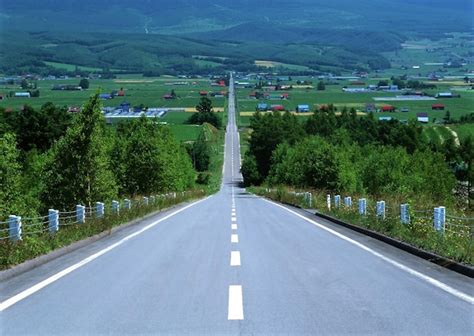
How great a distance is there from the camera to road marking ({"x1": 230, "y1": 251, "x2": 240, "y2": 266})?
13.1 meters

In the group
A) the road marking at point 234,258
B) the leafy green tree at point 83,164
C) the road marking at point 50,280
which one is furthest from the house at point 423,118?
the road marking at point 234,258

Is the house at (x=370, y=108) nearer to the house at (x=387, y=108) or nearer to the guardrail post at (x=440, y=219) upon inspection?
the house at (x=387, y=108)

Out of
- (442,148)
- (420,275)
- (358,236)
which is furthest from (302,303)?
(442,148)

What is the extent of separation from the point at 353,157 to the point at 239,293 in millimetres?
98662

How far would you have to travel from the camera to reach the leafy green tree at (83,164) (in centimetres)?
3397

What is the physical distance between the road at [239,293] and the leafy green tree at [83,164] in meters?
18.0

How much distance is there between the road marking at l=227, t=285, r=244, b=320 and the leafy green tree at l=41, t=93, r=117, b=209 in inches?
974

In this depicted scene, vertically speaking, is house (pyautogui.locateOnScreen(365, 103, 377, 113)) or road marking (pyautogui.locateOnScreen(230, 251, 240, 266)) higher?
house (pyautogui.locateOnScreen(365, 103, 377, 113))

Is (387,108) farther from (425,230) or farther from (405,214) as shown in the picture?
(425,230)

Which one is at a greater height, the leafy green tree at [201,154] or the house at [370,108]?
the house at [370,108]

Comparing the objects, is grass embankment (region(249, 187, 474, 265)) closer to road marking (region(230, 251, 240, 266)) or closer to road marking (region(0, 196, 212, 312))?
road marking (region(230, 251, 240, 266))

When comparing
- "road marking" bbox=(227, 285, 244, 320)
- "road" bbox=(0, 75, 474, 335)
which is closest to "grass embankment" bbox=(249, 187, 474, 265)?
"road" bbox=(0, 75, 474, 335)

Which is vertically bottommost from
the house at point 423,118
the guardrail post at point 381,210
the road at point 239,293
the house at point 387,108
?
the road at point 239,293

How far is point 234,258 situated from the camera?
13.8 metres
